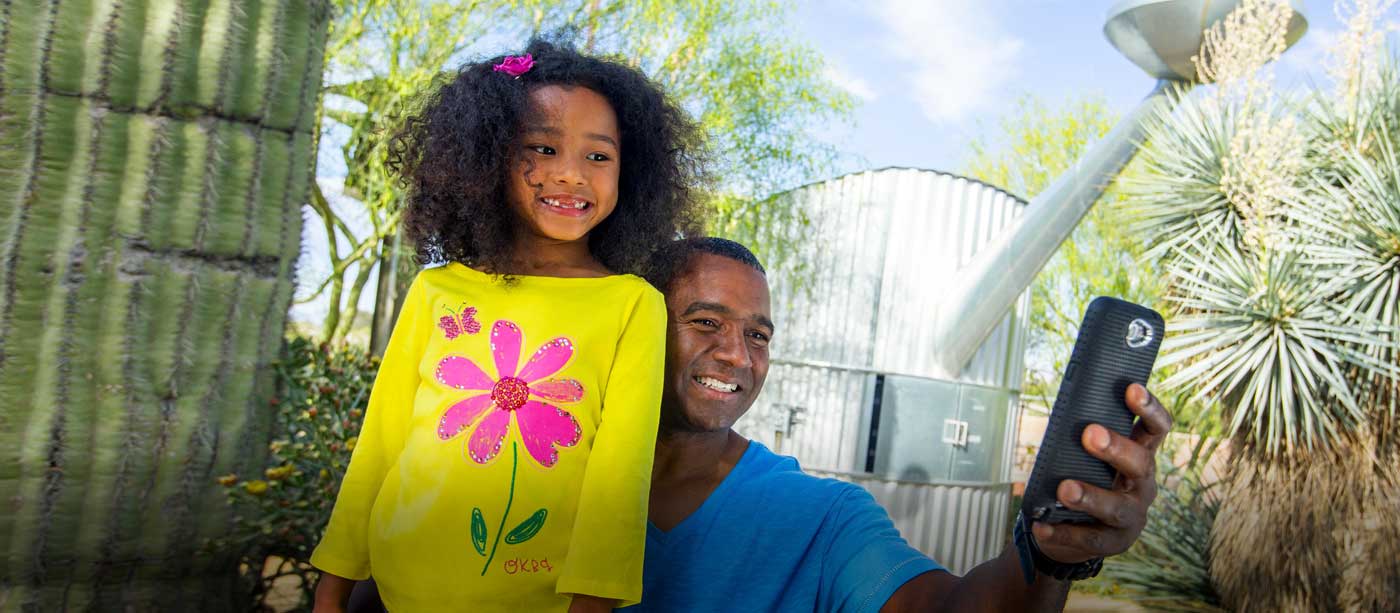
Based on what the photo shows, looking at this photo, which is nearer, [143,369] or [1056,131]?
[143,369]

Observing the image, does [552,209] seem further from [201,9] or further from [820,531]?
[201,9]

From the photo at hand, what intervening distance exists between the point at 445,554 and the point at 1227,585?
7924 millimetres

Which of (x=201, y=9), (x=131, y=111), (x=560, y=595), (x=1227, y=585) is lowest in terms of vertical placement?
(x=1227, y=585)

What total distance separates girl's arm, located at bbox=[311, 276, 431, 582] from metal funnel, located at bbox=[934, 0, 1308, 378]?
736 cm

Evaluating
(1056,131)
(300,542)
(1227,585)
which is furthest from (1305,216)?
(1056,131)

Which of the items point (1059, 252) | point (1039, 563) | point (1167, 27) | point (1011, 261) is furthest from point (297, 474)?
point (1059, 252)

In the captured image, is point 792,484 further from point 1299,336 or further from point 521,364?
point 1299,336

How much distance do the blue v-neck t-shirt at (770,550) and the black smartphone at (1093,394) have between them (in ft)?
1.92

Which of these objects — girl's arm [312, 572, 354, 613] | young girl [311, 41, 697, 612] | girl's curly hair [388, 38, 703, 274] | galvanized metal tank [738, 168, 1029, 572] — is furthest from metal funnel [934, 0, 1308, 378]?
girl's arm [312, 572, 354, 613]

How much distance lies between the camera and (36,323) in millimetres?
2900

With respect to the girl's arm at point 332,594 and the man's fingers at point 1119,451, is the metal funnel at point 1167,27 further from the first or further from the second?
the girl's arm at point 332,594

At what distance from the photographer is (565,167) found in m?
1.73

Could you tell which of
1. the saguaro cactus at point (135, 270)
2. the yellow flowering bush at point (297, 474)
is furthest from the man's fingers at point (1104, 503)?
the saguaro cactus at point (135, 270)

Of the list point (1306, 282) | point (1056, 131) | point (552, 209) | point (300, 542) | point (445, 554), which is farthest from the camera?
point (1056, 131)
